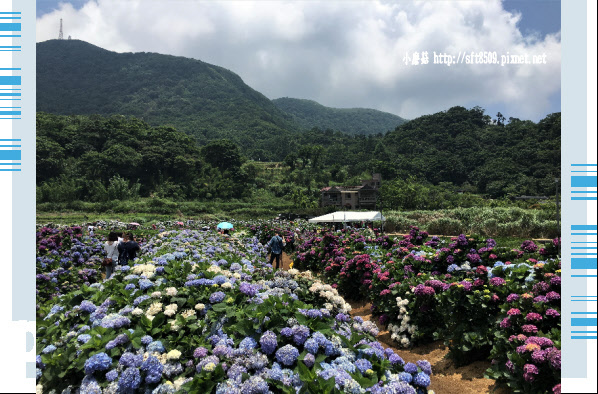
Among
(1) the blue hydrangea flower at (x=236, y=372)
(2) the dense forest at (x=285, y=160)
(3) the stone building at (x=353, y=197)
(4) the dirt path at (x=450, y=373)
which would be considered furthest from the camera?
(3) the stone building at (x=353, y=197)

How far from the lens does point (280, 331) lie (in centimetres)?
226

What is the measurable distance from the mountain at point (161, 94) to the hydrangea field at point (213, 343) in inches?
3410

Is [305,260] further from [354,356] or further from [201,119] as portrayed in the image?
[201,119]

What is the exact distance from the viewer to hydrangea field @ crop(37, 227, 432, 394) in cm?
197

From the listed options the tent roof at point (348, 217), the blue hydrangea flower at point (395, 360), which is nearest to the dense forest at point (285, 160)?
the tent roof at point (348, 217)

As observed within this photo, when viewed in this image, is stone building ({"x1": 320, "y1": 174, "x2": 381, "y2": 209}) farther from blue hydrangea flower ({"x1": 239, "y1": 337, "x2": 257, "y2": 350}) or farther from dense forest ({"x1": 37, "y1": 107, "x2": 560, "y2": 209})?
blue hydrangea flower ({"x1": 239, "y1": 337, "x2": 257, "y2": 350})

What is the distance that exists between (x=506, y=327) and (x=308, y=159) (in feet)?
237

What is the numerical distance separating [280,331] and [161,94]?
513 ft

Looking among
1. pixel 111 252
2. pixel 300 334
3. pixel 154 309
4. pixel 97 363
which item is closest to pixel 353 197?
pixel 111 252

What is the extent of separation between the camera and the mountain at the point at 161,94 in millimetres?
111188

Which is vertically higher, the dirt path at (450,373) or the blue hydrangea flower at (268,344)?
the blue hydrangea flower at (268,344)

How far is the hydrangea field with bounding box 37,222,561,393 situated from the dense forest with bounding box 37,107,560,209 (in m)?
40.8

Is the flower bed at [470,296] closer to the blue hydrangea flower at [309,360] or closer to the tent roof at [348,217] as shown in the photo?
the blue hydrangea flower at [309,360]

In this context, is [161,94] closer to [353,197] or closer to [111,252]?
[353,197]
